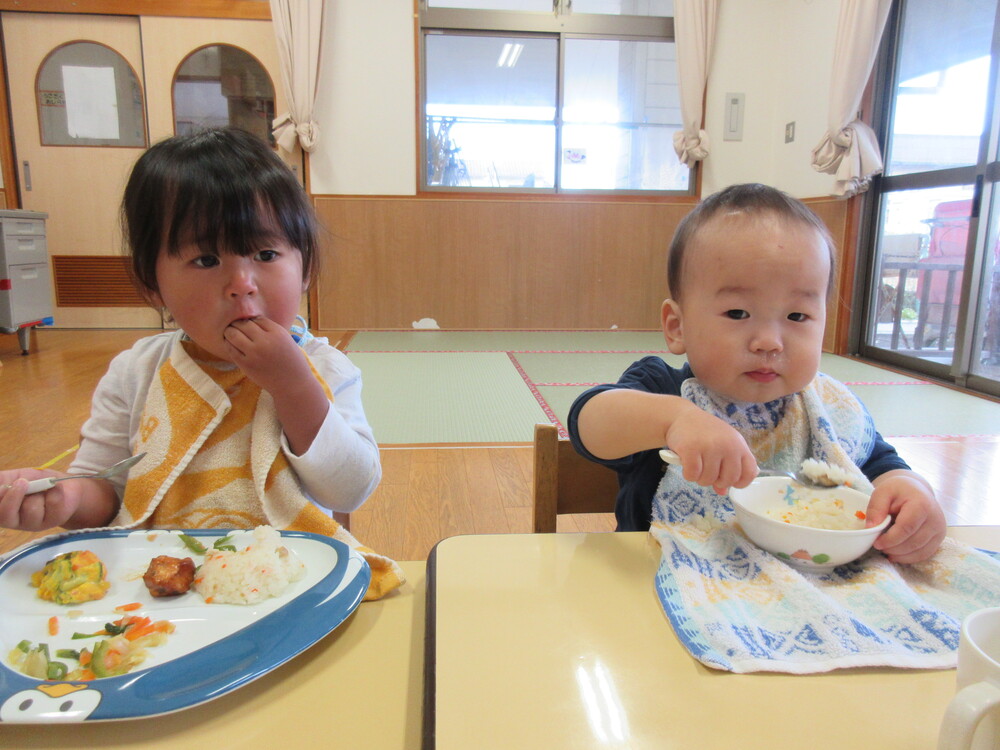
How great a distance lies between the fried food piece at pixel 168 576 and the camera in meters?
0.49

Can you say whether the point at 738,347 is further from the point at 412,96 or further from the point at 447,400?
the point at 412,96

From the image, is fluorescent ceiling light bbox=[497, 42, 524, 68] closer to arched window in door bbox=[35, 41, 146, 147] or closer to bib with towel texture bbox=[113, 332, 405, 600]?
arched window in door bbox=[35, 41, 146, 147]

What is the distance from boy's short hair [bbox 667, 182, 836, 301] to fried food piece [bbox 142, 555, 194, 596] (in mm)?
547

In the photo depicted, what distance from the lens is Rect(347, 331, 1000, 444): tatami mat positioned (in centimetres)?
249

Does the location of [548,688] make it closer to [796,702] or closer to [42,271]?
[796,702]

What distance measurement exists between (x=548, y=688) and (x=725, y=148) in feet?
16.5

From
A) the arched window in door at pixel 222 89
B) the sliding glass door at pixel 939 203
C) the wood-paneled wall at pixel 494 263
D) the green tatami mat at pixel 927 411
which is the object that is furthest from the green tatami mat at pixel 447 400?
the sliding glass door at pixel 939 203

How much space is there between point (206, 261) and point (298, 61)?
423 cm

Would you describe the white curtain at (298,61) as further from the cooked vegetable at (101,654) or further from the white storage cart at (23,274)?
the cooked vegetable at (101,654)

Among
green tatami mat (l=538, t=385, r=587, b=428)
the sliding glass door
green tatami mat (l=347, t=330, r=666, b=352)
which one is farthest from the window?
green tatami mat (l=538, t=385, r=587, b=428)

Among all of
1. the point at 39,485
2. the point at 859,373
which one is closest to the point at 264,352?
the point at 39,485

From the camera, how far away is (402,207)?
471cm

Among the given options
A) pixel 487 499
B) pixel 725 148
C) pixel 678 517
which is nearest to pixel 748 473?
pixel 678 517

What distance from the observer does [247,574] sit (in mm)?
489
